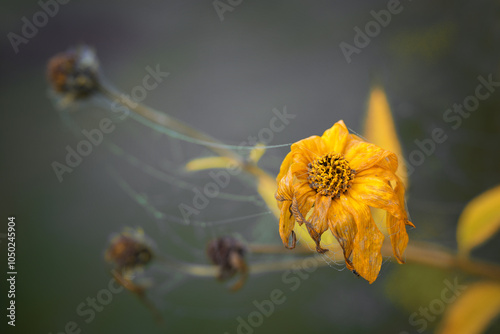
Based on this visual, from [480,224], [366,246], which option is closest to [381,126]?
[480,224]

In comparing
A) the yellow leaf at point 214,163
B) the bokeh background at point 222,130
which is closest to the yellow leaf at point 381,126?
the bokeh background at point 222,130

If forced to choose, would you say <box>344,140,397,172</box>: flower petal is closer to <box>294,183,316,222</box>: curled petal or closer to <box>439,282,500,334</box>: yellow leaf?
<box>294,183,316,222</box>: curled petal

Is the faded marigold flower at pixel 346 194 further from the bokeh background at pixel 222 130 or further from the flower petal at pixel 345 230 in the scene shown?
the bokeh background at pixel 222 130

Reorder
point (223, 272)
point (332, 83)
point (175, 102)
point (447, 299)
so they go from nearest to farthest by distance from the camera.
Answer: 1. point (223, 272)
2. point (447, 299)
3. point (332, 83)
4. point (175, 102)

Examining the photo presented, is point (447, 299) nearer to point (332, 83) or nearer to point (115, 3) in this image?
point (332, 83)

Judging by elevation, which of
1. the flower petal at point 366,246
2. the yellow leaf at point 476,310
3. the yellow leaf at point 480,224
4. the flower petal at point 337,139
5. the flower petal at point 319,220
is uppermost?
Answer: the flower petal at point 337,139

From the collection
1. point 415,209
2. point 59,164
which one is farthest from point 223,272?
point 59,164
